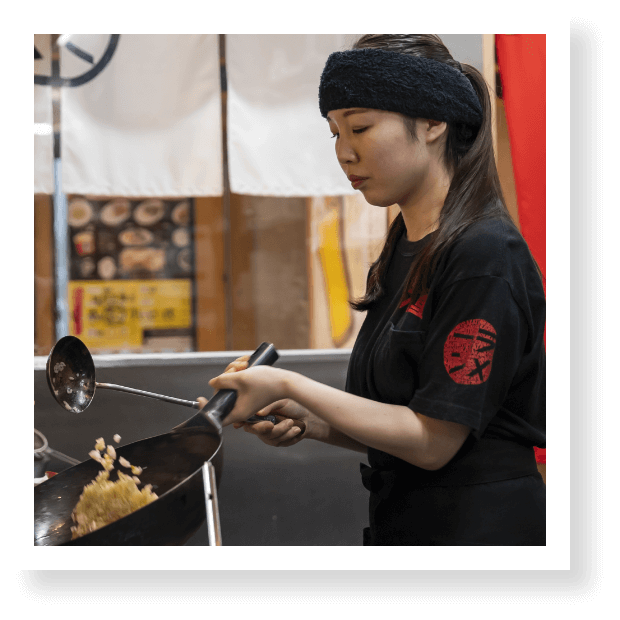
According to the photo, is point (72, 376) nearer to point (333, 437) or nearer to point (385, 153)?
point (333, 437)

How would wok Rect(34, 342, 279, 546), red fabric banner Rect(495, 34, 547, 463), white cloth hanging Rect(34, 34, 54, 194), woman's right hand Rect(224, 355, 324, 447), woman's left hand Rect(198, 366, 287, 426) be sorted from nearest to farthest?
wok Rect(34, 342, 279, 546) → woman's left hand Rect(198, 366, 287, 426) → woman's right hand Rect(224, 355, 324, 447) → red fabric banner Rect(495, 34, 547, 463) → white cloth hanging Rect(34, 34, 54, 194)

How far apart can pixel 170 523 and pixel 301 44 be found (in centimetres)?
158

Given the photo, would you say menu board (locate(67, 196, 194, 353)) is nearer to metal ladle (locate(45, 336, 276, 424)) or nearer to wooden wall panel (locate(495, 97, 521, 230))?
metal ladle (locate(45, 336, 276, 424))

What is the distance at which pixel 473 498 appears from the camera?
35.5 inches

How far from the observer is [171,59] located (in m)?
1.86

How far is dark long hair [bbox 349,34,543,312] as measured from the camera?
35.4 inches

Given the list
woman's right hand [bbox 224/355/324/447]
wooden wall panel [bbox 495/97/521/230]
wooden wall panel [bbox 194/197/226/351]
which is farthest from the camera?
wooden wall panel [bbox 194/197/226/351]

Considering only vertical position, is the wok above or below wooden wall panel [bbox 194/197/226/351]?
below

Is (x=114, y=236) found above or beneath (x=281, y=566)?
above

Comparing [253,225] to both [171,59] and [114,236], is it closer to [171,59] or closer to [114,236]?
[114,236]

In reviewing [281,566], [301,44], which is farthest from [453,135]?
[301,44]

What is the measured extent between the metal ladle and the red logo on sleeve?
1.35 feet

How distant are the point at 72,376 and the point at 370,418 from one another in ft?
2.06

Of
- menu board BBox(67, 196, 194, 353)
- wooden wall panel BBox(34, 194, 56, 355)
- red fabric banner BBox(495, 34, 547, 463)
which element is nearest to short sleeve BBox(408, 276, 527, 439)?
red fabric banner BBox(495, 34, 547, 463)
